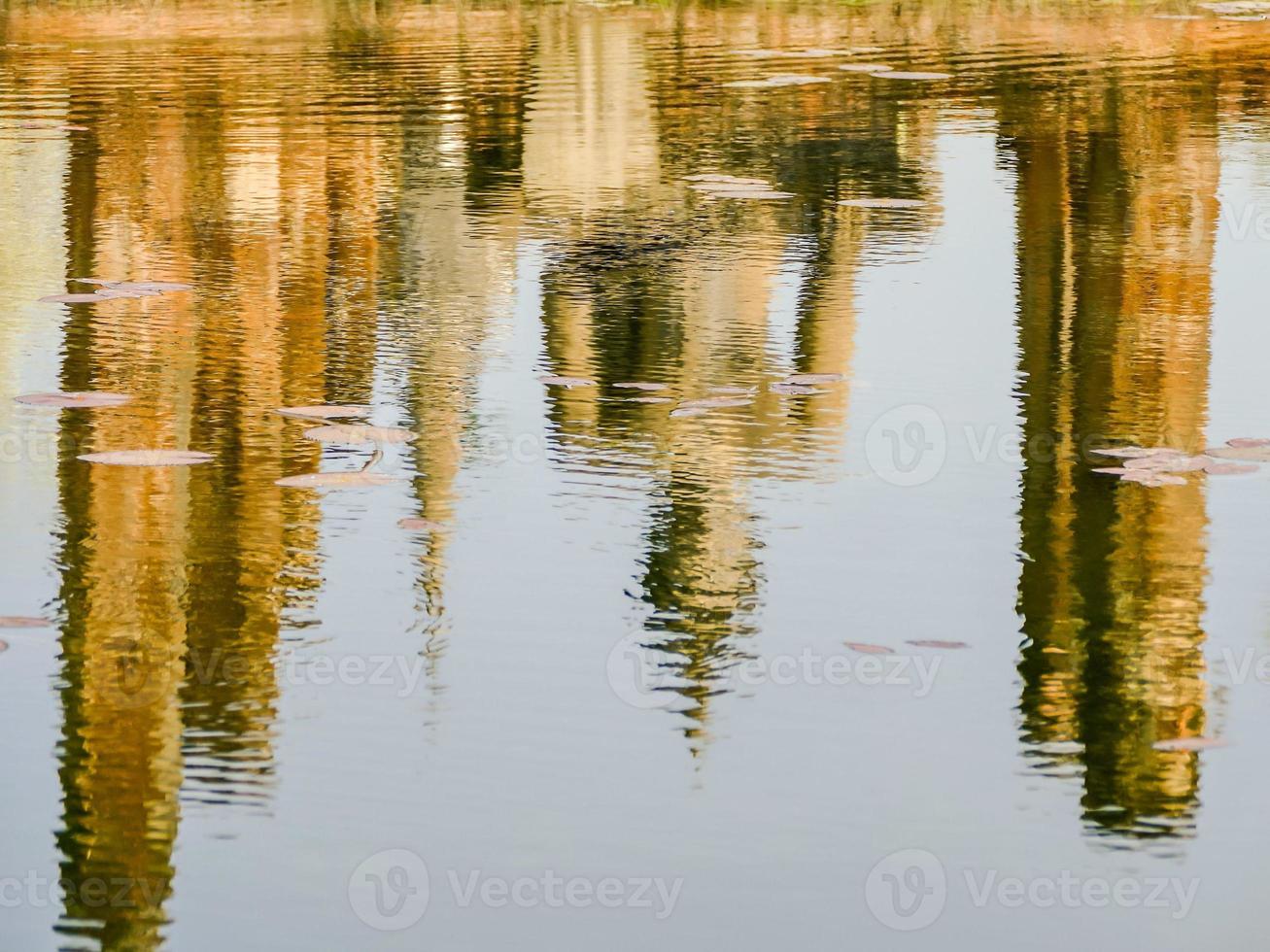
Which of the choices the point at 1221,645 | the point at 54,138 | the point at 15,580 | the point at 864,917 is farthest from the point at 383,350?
the point at 54,138

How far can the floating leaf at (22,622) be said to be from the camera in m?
5.28

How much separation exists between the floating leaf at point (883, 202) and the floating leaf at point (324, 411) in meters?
4.63

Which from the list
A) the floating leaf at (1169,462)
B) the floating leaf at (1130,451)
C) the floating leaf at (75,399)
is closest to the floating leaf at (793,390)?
the floating leaf at (1130,451)

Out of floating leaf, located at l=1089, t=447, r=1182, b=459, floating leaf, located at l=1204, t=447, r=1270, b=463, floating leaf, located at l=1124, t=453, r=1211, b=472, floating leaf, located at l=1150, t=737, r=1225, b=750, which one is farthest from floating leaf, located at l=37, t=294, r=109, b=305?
floating leaf, located at l=1150, t=737, r=1225, b=750

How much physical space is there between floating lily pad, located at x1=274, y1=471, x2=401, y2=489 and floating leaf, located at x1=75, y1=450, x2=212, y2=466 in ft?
1.06

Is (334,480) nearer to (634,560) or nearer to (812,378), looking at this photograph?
(634,560)

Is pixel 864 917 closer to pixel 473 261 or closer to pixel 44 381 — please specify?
pixel 44 381

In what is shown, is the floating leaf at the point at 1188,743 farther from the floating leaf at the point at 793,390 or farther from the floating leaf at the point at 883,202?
the floating leaf at the point at 883,202

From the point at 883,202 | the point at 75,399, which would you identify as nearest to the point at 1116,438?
the point at 75,399

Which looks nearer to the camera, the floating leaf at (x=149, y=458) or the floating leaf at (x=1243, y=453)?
the floating leaf at (x=149, y=458)

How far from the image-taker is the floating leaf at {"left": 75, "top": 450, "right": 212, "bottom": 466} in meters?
6.69

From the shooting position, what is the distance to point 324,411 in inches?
291

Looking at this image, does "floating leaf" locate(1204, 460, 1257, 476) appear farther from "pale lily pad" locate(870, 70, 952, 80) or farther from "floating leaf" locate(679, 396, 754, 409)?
"pale lily pad" locate(870, 70, 952, 80)

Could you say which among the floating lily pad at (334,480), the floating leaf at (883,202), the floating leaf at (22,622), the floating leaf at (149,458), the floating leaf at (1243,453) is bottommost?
the floating leaf at (22,622)
